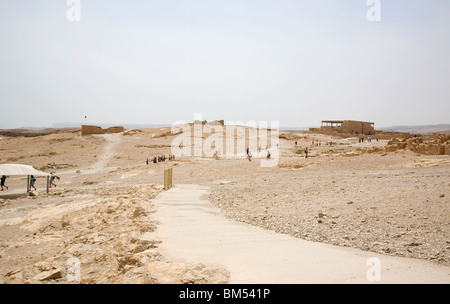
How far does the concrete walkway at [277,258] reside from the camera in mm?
4109

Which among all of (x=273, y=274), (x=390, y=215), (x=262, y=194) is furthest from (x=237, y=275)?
(x=262, y=194)

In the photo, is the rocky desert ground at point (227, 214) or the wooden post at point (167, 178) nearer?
the rocky desert ground at point (227, 214)

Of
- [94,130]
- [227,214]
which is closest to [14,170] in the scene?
[227,214]

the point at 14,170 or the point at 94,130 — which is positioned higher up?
the point at 94,130

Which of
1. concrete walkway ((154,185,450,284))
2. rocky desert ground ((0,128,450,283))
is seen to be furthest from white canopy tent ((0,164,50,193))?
concrete walkway ((154,185,450,284))

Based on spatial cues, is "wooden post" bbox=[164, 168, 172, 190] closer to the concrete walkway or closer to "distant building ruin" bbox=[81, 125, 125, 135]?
the concrete walkway

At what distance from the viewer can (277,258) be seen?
489cm

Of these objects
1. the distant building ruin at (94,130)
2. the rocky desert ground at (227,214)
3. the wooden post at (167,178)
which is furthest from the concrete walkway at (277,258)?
the distant building ruin at (94,130)

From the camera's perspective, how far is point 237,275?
4.19 meters

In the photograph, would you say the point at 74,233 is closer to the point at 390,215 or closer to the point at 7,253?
the point at 7,253

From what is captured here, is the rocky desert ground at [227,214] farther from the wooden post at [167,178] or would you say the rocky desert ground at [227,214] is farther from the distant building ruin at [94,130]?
the distant building ruin at [94,130]

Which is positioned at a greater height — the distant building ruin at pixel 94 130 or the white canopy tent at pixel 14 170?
the distant building ruin at pixel 94 130

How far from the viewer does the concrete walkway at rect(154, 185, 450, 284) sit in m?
4.11

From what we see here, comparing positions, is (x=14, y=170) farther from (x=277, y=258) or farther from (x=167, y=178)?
(x=277, y=258)
